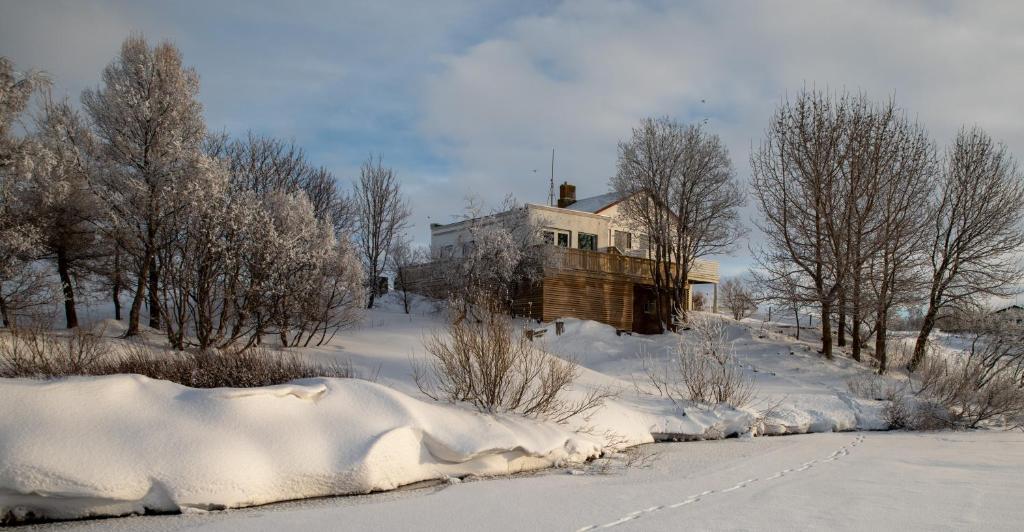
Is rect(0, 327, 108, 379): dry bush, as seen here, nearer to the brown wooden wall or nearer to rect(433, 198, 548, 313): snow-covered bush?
rect(433, 198, 548, 313): snow-covered bush

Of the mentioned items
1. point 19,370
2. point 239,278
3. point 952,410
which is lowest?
point 952,410

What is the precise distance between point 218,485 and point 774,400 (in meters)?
16.8

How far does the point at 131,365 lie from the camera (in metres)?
13.5

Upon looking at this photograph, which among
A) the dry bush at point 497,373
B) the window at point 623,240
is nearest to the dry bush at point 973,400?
the dry bush at point 497,373

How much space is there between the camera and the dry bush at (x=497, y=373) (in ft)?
45.8

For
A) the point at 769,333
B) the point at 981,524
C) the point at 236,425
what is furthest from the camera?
the point at 769,333

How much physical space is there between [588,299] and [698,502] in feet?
86.1

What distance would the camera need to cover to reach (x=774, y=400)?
22.1m

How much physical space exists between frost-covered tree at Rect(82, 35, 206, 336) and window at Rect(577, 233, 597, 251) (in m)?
20.4

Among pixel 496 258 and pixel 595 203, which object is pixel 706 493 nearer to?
pixel 496 258

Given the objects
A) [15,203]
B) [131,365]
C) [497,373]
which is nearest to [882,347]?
[497,373]

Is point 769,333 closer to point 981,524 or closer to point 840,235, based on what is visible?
point 840,235

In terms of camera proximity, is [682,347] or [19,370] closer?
[19,370]

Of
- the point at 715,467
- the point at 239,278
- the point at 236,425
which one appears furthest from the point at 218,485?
the point at 239,278
